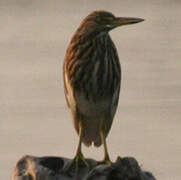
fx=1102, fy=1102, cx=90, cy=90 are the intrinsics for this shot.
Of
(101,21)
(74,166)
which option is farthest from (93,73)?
(74,166)

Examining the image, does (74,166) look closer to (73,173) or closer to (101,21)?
(73,173)

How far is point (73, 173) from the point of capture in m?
4.21

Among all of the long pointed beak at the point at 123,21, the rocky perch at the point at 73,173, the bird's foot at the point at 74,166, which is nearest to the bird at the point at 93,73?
the long pointed beak at the point at 123,21

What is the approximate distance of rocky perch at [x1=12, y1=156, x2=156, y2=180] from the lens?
3.99 m

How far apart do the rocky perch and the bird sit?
35 centimetres

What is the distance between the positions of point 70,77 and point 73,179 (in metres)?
0.59

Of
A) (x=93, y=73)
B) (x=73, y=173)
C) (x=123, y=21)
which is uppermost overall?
(x=123, y=21)

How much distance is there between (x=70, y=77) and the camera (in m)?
4.61

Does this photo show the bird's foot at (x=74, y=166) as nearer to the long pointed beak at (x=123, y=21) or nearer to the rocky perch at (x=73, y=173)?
the rocky perch at (x=73, y=173)

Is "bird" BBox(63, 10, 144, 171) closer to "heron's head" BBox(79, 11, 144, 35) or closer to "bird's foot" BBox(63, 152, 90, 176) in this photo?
"heron's head" BBox(79, 11, 144, 35)

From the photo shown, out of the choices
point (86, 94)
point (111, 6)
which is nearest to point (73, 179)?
point (86, 94)

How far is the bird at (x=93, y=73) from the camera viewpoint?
4590 millimetres

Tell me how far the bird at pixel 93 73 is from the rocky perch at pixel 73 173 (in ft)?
A: 1.15

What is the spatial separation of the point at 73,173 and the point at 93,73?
55 cm
